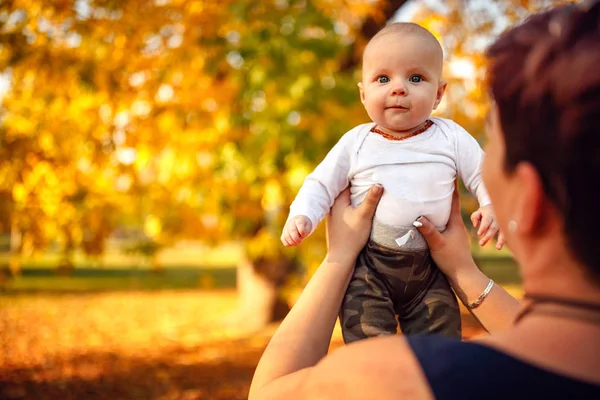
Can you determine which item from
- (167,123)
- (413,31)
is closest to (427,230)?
(413,31)

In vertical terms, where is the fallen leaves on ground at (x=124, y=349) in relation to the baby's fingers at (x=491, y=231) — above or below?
below

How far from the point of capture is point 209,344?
1030 cm

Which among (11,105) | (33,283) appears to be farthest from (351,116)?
(33,283)

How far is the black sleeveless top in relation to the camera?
1.17 m

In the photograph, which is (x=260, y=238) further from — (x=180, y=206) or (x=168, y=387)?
(x=168, y=387)

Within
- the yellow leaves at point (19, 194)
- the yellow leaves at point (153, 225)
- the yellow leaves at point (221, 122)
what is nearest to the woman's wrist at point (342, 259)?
the yellow leaves at point (19, 194)

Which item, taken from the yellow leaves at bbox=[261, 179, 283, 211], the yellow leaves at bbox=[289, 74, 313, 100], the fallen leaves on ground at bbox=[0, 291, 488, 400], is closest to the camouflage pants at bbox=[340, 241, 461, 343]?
the yellow leaves at bbox=[289, 74, 313, 100]

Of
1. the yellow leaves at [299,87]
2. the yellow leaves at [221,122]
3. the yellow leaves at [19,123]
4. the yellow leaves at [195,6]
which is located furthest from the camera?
the yellow leaves at [221,122]

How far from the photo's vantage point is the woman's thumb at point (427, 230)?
6.88 feet

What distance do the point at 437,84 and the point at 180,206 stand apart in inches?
252

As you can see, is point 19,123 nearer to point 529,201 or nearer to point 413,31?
point 413,31

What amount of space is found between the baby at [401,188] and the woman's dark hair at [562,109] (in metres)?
0.88

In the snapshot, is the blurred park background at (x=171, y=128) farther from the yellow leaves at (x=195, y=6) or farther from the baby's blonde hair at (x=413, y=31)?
the baby's blonde hair at (x=413, y=31)

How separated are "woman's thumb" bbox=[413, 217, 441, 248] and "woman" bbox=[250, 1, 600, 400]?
72cm
